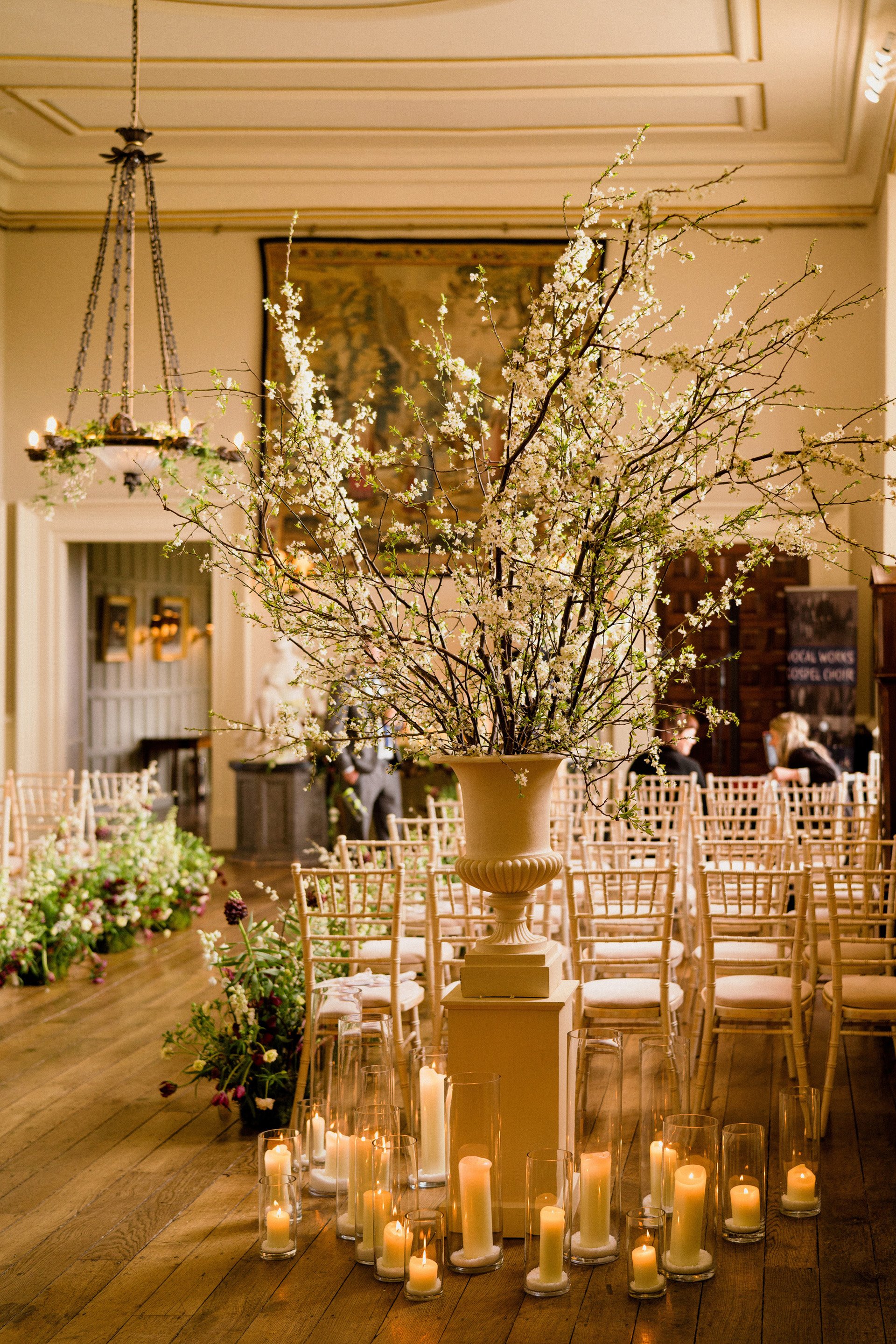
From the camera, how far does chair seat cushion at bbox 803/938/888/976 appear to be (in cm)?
503

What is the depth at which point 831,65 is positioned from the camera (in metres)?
9.34

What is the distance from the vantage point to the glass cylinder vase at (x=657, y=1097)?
11.7 ft

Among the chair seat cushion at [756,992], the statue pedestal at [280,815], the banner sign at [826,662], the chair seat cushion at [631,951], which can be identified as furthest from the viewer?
the statue pedestal at [280,815]

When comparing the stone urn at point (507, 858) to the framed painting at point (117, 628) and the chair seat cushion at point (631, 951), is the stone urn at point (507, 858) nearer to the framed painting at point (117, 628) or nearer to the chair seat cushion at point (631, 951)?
the chair seat cushion at point (631, 951)

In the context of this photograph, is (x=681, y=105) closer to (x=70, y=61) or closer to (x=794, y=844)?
(x=70, y=61)

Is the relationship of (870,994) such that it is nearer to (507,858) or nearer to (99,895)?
(507,858)

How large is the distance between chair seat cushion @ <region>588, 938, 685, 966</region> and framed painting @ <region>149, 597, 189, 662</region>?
36.4 ft

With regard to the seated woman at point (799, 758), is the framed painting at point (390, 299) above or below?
above

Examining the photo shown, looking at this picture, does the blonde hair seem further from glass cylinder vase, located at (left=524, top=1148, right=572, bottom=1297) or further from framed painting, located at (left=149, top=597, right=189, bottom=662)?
framed painting, located at (left=149, top=597, right=189, bottom=662)

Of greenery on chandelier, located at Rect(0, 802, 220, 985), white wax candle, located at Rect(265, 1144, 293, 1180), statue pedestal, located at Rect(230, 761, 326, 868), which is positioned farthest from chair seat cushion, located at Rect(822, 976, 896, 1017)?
statue pedestal, located at Rect(230, 761, 326, 868)

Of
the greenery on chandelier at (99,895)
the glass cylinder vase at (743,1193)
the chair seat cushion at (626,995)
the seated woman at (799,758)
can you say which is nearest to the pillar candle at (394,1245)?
the glass cylinder vase at (743,1193)

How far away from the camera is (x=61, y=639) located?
12055 mm

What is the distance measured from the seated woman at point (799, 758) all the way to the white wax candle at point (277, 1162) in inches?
220

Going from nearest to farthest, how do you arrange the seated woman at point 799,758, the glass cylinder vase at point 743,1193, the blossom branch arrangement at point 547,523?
1. the blossom branch arrangement at point 547,523
2. the glass cylinder vase at point 743,1193
3. the seated woman at point 799,758
